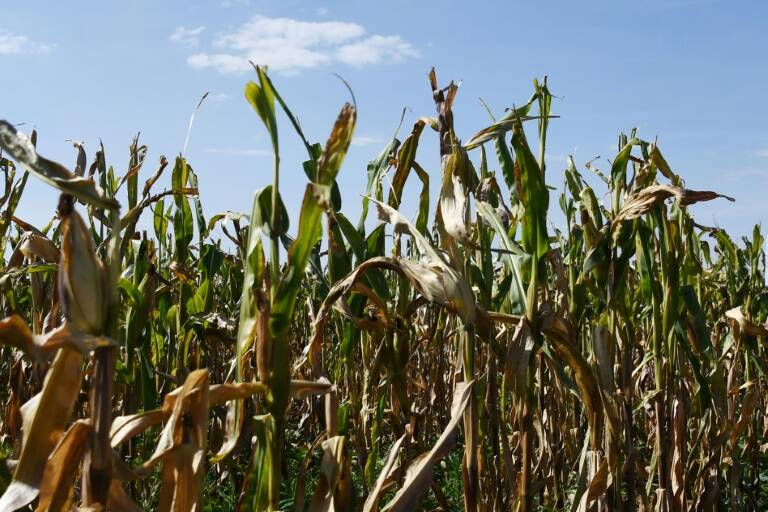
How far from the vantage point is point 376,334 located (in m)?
1.89

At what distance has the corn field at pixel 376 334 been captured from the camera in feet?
3.15

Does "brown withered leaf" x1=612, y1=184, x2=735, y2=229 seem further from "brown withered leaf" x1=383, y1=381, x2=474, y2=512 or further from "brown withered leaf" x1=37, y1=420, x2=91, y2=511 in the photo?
"brown withered leaf" x1=37, y1=420, x2=91, y2=511

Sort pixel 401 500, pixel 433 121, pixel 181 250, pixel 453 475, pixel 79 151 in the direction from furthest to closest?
pixel 453 475, pixel 181 250, pixel 79 151, pixel 433 121, pixel 401 500

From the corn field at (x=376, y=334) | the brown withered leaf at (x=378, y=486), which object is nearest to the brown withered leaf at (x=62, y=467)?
the corn field at (x=376, y=334)

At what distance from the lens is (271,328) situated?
110cm

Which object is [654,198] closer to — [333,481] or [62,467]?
[333,481]

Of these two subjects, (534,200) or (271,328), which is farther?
(534,200)

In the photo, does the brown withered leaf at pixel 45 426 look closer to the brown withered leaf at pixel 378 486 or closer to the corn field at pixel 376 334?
the corn field at pixel 376 334

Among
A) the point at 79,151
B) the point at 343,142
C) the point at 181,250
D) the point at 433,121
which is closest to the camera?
the point at 343,142

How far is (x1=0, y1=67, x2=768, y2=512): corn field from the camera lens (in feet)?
3.15

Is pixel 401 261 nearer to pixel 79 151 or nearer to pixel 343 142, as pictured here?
pixel 343 142

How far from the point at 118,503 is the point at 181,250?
167 cm

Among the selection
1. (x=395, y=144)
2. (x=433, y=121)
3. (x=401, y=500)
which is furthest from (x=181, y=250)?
(x=401, y=500)

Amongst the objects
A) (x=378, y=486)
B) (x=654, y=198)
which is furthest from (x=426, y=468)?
(x=654, y=198)
